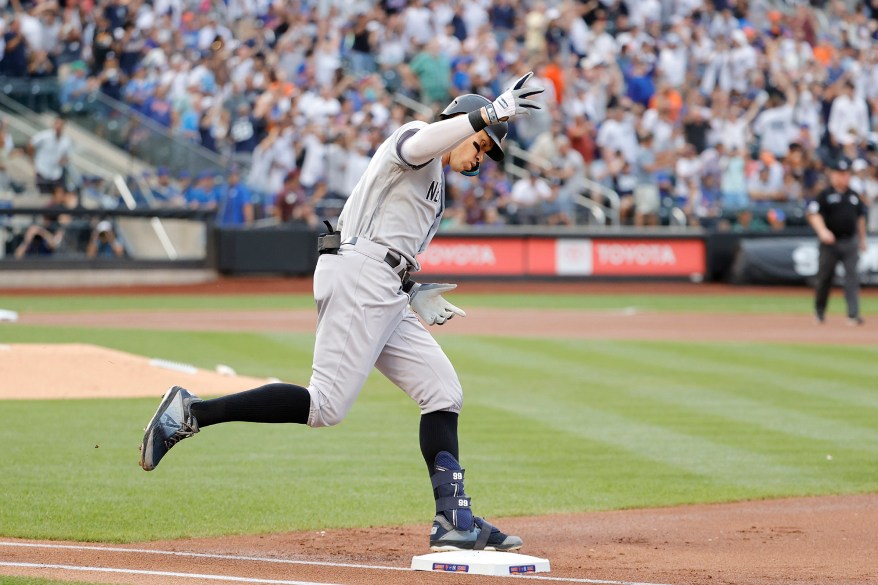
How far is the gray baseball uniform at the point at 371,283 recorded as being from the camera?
589cm

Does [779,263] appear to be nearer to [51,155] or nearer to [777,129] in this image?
[777,129]

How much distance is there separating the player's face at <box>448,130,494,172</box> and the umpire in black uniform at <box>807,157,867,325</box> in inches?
518

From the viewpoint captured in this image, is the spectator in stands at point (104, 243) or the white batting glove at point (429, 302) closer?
the white batting glove at point (429, 302)

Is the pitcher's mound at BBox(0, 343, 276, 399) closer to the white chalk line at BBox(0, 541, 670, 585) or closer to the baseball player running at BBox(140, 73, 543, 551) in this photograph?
the white chalk line at BBox(0, 541, 670, 585)

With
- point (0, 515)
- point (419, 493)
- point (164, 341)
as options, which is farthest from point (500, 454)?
point (164, 341)

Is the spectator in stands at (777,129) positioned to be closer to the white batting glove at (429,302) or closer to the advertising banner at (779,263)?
the advertising banner at (779,263)

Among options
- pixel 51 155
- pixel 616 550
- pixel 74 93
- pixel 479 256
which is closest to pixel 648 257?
pixel 479 256

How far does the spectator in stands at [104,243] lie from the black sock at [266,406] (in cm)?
1771

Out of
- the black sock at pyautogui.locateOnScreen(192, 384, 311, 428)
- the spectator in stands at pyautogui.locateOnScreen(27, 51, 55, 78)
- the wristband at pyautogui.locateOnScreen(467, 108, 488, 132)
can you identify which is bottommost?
the black sock at pyautogui.locateOnScreen(192, 384, 311, 428)

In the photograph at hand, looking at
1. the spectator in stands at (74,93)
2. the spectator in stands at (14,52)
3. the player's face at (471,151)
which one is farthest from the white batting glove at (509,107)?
the spectator in stands at (14,52)

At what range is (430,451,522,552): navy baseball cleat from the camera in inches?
234

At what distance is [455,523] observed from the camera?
6.00 m

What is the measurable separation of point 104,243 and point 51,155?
5.64 feet

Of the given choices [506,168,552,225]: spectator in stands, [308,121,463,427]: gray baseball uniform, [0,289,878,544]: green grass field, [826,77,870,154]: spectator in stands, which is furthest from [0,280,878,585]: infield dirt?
[826,77,870,154]: spectator in stands
